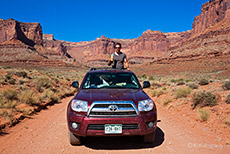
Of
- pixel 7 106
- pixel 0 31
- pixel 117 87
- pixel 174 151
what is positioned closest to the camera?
pixel 174 151

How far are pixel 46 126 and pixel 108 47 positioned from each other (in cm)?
19668

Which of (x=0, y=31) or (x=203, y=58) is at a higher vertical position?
(x=0, y=31)

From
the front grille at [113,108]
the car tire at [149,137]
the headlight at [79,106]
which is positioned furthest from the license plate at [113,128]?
the car tire at [149,137]

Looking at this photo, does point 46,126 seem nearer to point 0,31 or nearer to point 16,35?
point 16,35

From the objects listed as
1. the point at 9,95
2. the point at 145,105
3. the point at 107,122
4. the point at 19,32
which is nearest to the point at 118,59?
the point at 145,105

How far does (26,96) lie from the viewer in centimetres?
803

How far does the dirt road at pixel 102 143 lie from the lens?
11.8 ft

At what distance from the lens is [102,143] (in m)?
3.92

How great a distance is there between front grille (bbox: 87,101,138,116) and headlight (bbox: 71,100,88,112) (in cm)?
14

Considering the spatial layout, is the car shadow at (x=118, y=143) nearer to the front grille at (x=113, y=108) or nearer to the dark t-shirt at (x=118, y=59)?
the front grille at (x=113, y=108)

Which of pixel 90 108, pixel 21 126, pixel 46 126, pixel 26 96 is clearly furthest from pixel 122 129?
pixel 26 96

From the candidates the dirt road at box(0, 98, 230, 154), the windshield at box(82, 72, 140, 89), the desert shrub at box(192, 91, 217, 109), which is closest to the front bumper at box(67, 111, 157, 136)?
the dirt road at box(0, 98, 230, 154)

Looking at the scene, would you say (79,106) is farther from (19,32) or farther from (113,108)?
(19,32)

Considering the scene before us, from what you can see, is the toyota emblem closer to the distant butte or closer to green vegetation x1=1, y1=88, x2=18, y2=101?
green vegetation x1=1, y1=88, x2=18, y2=101
